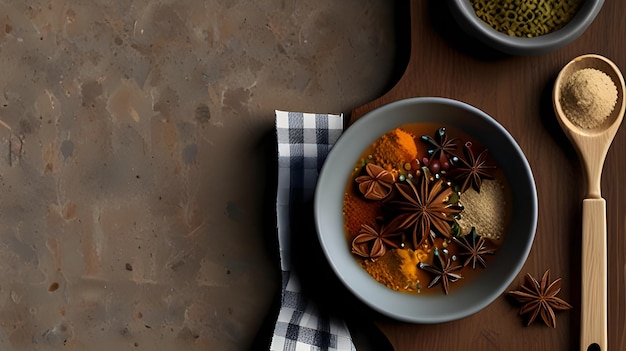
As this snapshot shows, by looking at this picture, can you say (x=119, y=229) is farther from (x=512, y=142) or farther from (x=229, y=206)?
(x=512, y=142)

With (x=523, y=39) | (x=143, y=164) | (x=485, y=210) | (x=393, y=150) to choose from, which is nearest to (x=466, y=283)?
(x=485, y=210)

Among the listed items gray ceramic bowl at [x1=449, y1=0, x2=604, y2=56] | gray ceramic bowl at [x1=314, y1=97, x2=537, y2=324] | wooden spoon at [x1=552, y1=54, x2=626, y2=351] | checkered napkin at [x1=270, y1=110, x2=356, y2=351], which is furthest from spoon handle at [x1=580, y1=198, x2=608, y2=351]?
checkered napkin at [x1=270, y1=110, x2=356, y2=351]

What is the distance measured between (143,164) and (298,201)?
0.24m

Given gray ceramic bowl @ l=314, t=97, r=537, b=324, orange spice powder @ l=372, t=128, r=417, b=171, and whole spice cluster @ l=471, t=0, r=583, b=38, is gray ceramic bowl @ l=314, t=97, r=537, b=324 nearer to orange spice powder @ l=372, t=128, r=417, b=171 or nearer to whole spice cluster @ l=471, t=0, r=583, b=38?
orange spice powder @ l=372, t=128, r=417, b=171

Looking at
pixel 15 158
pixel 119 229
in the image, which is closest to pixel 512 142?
pixel 119 229

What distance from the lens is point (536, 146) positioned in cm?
86

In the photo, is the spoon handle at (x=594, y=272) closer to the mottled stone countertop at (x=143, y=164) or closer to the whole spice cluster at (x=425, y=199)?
the whole spice cluster at (x=425, y=199)

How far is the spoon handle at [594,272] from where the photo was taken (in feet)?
2.76

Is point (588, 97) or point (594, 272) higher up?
point (588, 97)

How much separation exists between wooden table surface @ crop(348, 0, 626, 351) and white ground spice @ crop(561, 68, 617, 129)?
0.03m

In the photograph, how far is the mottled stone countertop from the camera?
88 cm

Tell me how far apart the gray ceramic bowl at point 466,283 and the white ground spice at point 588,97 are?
0.12 m

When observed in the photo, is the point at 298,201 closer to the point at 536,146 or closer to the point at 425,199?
the point at 425,199

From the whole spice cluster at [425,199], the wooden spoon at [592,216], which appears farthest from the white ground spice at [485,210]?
the wooden spoon at [592,216]
